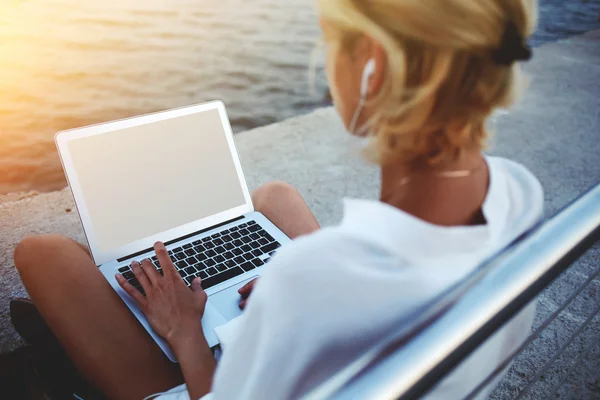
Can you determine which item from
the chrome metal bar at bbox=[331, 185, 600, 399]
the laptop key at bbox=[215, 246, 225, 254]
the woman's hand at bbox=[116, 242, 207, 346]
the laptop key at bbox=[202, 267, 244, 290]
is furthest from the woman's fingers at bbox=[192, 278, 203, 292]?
the chrome metal bar at bbox=[331, 185, 600, 399]

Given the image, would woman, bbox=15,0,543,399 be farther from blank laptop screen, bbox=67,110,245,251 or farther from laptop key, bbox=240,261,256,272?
blank laptop screen, bbox=67,110,245,251

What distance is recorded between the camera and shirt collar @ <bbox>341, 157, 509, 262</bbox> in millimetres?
491

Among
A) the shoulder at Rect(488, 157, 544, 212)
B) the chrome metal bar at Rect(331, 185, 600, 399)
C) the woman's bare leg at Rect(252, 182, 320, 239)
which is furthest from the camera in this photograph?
the woman's bare leg at Rect(252, 182, 320, 239)

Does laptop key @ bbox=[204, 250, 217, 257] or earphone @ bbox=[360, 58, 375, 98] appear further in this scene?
laptop key @ bbox=[204, 250, 217, 257]

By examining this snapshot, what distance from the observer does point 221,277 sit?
1041mm

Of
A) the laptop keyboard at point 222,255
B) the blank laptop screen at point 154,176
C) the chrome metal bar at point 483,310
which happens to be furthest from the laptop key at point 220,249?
the chrome metal bar at point 483,310

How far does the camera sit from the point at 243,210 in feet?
4.02

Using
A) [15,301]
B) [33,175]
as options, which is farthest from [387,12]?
[33,175]

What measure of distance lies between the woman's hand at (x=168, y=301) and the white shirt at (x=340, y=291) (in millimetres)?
291

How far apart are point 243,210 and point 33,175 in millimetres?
1309

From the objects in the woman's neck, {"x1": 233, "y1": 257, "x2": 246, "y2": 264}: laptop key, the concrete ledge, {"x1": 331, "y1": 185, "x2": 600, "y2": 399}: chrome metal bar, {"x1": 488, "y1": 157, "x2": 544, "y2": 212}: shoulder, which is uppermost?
the woman's neck

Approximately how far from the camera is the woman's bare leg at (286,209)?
1169 millimetres

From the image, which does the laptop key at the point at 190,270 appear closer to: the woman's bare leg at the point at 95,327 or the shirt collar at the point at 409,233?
the woman's bare leg at the point at 95,327

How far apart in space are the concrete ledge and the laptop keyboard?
392 mm
